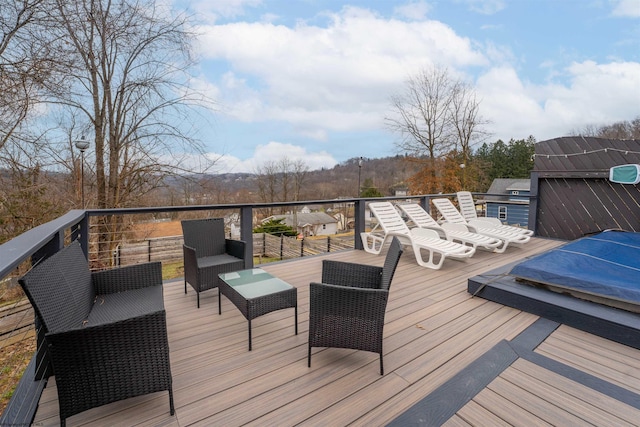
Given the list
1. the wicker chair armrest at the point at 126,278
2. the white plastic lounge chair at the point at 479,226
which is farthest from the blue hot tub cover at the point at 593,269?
the wicker chair armrest at the point at 126,278

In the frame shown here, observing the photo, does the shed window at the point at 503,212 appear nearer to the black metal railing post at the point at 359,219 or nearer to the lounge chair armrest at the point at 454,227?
the lounge chair armrest at the point at 454,227

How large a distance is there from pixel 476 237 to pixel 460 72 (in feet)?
40.5

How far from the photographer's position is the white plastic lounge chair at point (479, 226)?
5188 millimetres

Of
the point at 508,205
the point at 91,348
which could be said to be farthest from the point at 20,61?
the point at 508,205

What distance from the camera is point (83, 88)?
23.1 feet

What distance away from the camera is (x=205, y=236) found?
366cm

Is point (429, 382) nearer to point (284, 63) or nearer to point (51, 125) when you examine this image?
point (51, 125)

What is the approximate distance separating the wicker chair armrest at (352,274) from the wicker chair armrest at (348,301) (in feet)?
1.62

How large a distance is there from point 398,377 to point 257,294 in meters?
1.18

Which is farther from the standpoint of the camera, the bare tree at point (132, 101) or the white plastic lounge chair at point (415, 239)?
the bare tree at point (132, 101)

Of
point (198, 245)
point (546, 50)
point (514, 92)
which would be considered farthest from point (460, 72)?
point (198, 245)

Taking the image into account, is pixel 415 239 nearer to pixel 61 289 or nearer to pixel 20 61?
pixel 61 289

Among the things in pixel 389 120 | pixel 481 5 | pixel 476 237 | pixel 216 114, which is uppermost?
pixel 481 5

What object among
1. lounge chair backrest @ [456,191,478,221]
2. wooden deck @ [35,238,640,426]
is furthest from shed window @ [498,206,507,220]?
wooden deck @ [35,238,640,426]
